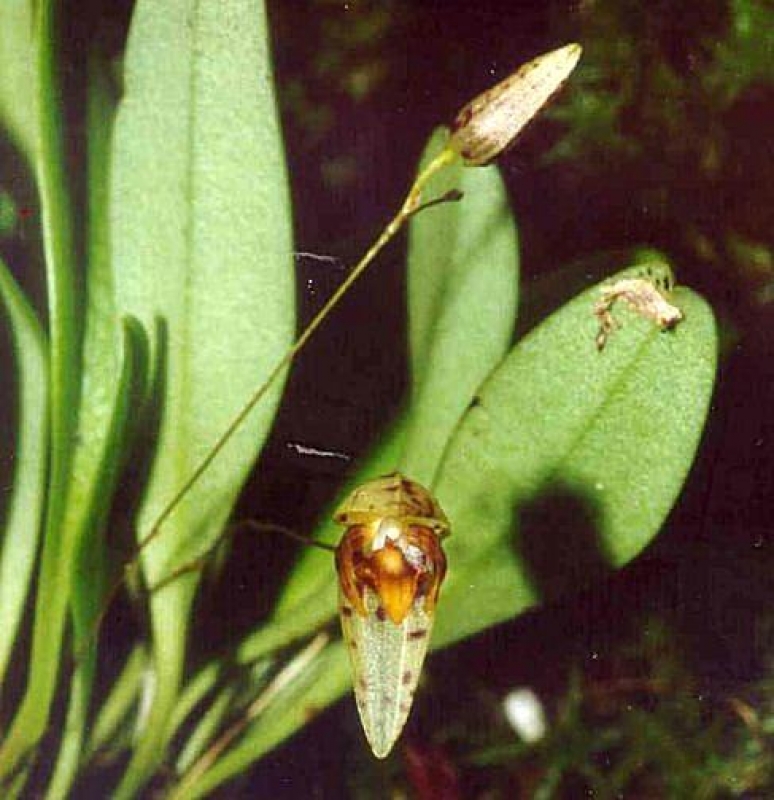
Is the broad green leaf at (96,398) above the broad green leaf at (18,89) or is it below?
below

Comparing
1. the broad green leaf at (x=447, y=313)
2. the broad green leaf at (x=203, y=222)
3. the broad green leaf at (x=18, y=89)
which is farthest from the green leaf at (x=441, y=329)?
the broad green leaf at (x=18, y=89)

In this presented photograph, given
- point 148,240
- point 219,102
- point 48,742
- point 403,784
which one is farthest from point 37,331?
point 403,784

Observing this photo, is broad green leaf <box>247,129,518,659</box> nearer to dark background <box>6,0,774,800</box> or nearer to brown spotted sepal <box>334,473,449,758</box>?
dark background <box>6,0,774,800</box>

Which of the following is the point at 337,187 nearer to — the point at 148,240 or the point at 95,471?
the point at 148,240

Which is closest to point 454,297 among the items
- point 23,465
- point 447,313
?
point 447,313

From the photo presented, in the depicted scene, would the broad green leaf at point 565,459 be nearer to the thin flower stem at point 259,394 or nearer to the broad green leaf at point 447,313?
the broad green leaf at point 447,313

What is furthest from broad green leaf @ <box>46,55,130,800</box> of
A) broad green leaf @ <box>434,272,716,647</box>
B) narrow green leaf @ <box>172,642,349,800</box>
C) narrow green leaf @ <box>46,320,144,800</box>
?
broad green leaf @ <box>434,272,716,647</box>

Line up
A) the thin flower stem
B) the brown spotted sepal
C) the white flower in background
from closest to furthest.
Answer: the brown spotted sepal < the thin flower stem < the white flower in background
